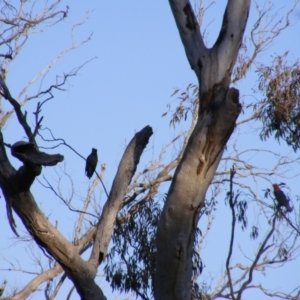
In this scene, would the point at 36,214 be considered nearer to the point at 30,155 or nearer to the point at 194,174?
the point at 30,155

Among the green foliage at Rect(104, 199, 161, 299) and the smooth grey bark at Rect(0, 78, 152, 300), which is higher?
the green foliage at Rect(104, 199, 161, 299)

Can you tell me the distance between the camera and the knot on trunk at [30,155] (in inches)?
112

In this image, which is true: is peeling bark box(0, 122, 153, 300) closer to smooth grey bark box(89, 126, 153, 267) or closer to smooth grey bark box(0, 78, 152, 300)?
smooth grey bark box(0, 78, 152, 300)

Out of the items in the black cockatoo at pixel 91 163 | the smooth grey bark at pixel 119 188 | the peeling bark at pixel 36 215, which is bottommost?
the peeling bark at pixel 36 215

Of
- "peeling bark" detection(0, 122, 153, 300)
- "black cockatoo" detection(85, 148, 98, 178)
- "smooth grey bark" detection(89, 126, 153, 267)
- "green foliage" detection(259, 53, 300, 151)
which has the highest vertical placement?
"green foliage" detection(259, 53, 300, 151)

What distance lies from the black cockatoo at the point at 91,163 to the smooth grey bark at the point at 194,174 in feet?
4.31

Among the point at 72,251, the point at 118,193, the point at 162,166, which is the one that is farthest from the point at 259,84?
the point at 72,251

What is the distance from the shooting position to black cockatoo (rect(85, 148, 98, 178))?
14.5 ft

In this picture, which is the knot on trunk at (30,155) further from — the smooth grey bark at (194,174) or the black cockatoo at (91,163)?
the black cockatoo at (91,163)

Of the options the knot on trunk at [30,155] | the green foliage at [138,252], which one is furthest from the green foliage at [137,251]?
the knot on trunk at [30,155]

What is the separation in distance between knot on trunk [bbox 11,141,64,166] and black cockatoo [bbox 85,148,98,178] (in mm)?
1499

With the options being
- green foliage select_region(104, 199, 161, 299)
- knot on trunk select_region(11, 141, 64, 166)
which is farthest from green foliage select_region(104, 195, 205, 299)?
knot on trunk select_region(11, 141, 64, 166)

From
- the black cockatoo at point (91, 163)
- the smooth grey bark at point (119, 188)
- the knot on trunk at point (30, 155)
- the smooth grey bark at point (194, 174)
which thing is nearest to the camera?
the smooth grey bark at point (194, 174)

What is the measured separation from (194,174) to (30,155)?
676 mm
